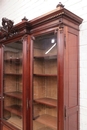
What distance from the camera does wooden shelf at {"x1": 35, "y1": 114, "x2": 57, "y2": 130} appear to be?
5.19 ft

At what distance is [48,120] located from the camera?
1741 millimetres

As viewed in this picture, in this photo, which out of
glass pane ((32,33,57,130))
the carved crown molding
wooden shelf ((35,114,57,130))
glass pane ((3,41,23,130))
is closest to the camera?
wooden shelf ((35,114,57,130))

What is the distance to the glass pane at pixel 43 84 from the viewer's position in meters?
1.72

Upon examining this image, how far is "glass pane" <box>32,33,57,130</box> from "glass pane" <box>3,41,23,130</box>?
13.0 inches

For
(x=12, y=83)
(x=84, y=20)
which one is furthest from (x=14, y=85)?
(x=84, y=20)

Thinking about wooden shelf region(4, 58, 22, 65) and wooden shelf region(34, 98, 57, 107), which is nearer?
wooden shelf region(34, 98, 57, 107)

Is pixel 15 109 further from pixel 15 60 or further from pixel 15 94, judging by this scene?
pixel 15 60

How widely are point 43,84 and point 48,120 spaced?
45 cm

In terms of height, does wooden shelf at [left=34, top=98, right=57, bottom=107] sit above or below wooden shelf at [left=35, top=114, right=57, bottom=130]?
above

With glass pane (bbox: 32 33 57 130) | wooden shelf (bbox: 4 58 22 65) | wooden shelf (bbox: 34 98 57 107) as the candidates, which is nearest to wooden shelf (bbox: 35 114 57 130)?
glass pane (bbox: 32 33 57 130)

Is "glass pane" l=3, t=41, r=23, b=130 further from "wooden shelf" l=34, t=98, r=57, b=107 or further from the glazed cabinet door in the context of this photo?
"wooden shelf" l=34, t=98, r=57, b=107

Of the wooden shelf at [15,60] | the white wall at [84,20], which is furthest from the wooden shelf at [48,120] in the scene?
the wooden shelf at [15,60]

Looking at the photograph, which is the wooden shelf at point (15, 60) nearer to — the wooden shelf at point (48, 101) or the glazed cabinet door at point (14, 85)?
the glazed cabinet door at point (14, 85)

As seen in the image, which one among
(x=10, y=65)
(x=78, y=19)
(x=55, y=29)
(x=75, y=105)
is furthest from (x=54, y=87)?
(x=10, y=65)
